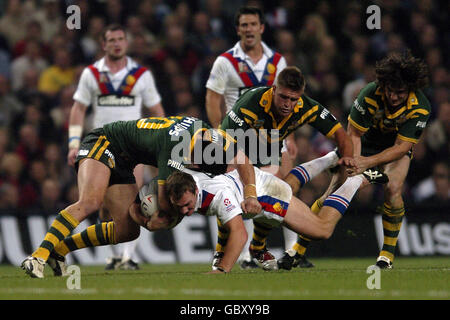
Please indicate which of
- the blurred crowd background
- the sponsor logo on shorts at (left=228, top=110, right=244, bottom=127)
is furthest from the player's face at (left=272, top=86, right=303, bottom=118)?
the blurred crowd background

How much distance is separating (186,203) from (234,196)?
540mm

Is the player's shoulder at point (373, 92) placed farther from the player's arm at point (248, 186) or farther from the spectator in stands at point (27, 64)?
the spectator in stands at point (27, 64)

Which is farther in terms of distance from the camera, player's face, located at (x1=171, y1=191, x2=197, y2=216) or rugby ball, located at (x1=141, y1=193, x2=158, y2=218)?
rugby ball, located at (x1=141, y1=193, x2=158, y2=218)

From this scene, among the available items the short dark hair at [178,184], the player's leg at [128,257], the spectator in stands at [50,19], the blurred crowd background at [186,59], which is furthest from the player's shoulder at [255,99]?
the spectator in stands at [50,19]

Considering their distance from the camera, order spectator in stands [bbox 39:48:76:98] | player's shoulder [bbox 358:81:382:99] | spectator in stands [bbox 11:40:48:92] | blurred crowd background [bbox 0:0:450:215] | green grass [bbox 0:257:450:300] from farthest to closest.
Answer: spectator in stands [bbox 11:40:48:92], spectator in stands [bbox 39:48:76:98], blurred crowd background [bbox 0:0:450:215], player's shoulder [bbox 358:81:382:99], green grass [bbox 0:257:450:300]

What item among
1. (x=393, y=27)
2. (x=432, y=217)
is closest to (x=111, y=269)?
(x=432, y=217)

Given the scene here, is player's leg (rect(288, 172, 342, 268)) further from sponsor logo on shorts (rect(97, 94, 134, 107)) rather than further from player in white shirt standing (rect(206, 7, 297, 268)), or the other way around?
sponsor logo on shorts (rect(97, 94, 134, 107))

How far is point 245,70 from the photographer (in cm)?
947

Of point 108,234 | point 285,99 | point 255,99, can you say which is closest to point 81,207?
point 108,234

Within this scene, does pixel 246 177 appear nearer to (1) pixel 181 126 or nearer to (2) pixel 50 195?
(1) pixel 181 126

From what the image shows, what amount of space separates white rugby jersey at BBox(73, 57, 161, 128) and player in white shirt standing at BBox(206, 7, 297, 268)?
888 mm

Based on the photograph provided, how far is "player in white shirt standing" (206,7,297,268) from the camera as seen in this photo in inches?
372

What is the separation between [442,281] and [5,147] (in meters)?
7.19

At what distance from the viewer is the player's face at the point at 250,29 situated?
9523 mm
